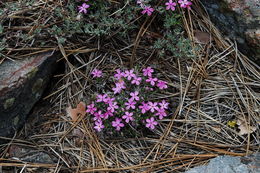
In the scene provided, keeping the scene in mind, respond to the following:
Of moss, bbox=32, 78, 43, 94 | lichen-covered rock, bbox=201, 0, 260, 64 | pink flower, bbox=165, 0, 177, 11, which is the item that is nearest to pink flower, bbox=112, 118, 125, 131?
moss, bbox=32, 78, 43, 94

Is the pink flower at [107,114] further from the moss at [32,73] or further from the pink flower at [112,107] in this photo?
the moss at [32,73]

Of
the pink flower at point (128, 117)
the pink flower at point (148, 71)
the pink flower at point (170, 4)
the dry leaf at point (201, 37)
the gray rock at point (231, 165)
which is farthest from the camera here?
the dry leaf at point (201, 37)

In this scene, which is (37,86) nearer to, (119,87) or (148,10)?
(119,87)

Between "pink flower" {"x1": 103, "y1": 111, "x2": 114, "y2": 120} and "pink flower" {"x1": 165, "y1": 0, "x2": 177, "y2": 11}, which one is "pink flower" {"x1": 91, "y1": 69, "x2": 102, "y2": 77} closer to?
"pink flower" {"x1": 103, "y1": 111, "x2": 114, "y2": 120}

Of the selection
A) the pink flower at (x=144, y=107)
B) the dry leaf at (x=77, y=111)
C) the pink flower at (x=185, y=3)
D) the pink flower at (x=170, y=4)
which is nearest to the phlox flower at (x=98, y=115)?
the dry leaf at (x=77, y=111)

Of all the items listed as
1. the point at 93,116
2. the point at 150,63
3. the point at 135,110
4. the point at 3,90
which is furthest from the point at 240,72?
the point at 3,90

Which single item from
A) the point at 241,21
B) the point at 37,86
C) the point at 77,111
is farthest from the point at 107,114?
the point at 241,21
